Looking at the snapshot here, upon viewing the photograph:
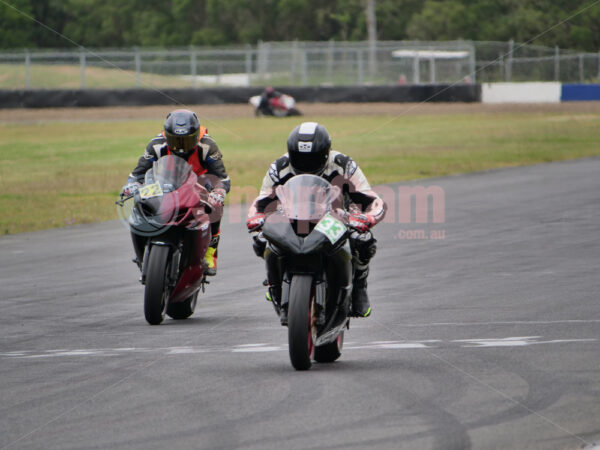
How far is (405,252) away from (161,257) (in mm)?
4637

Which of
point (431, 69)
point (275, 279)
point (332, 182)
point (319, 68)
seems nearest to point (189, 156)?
point (332, 182)

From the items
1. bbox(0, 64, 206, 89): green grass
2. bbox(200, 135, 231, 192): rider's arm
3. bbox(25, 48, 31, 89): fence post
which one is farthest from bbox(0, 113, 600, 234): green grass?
bbox(0, 64, 206, 89): green grass

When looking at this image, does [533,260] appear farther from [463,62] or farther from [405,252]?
[463,62]

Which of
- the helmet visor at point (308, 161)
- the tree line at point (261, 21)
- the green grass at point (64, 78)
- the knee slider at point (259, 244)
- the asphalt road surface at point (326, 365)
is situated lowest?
the asphalt road surface at point (326, 365)

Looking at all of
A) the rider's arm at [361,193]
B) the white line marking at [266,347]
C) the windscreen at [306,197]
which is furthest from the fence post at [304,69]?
the windscreen at [306,197]

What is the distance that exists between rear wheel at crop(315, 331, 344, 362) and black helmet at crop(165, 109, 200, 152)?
9.14 feet

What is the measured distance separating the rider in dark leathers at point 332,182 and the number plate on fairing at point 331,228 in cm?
19

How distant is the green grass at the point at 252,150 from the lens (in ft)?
64.8

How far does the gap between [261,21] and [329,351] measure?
8287 cm

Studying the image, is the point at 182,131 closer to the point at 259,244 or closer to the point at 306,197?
the point at 259,244

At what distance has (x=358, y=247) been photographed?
704cm

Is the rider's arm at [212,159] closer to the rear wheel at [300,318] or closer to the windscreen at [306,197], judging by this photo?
the windscreen at [306,197]

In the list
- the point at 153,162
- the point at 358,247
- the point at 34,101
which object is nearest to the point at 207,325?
the point at 153,162

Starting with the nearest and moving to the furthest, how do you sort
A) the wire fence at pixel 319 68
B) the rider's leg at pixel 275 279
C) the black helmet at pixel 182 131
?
1. the rider's leg at pixel 275 279
2. the black helmet at pixel 182 131
3. the wire fence at pixel 319 68
